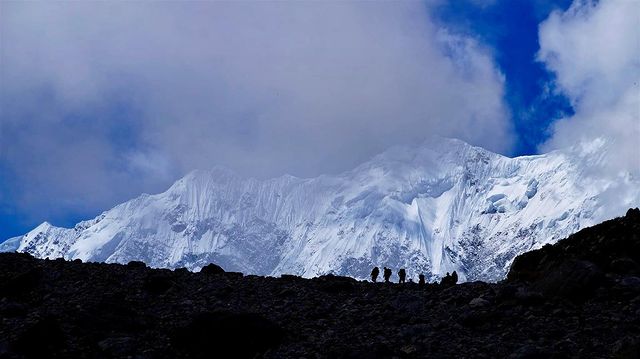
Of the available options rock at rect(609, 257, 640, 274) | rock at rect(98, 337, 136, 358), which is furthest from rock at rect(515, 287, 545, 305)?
rock at rect(98, 337, 136, 358)

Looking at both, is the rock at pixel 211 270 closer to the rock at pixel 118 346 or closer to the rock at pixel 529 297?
the rock at pixel 118 346

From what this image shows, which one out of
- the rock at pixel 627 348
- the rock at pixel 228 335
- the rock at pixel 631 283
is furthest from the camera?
the rock at pixel 631 283

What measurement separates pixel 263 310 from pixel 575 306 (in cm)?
1162

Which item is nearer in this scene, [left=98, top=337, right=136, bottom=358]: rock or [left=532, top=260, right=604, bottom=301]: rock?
[left=98, top=337, right=136, bottom=358]: rock

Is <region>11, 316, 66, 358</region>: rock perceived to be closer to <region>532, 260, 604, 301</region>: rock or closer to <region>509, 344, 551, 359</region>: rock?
<region>509, 344, 551, 359</region>: rock

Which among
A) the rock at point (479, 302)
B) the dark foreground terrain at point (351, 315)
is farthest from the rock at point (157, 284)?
the rock at point (479, 302)

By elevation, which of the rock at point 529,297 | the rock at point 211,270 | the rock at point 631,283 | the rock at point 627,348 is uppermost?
the rock at point 211,270

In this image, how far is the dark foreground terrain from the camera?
75.2 feet

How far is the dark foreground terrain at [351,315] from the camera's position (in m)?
22.9

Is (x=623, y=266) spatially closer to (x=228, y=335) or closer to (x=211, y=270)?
(x=228, y=335)

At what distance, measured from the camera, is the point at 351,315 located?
27125 mm

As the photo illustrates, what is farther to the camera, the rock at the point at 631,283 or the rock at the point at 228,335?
the rock at the point at 631,283

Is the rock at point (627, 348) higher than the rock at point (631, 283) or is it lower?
lower

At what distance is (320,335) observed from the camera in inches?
996
